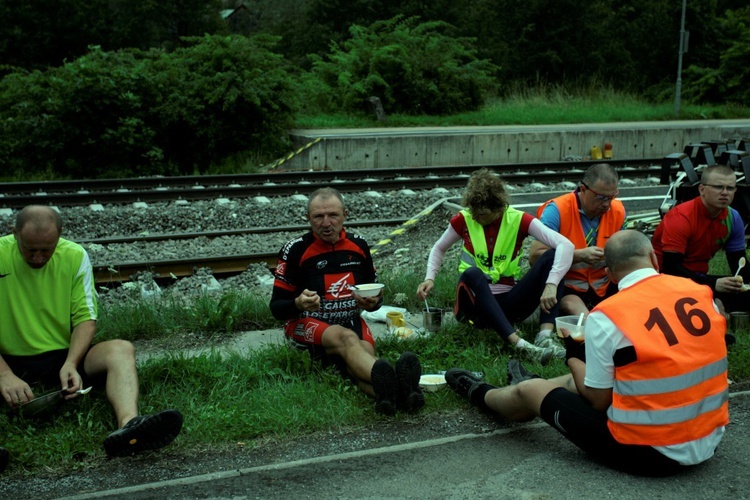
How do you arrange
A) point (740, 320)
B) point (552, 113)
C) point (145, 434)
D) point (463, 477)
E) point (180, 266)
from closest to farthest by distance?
point (463, 477), point (145, 434), point (740, 320), point (180, 266), point (552, 113)


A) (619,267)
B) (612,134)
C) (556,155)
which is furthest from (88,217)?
(612,134)

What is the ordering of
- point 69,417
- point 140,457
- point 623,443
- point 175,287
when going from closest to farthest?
point 623,443, point 140,457, point 69,417, point 175,287

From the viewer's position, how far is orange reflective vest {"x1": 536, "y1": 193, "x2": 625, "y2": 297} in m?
6.53

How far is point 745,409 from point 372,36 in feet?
73.6

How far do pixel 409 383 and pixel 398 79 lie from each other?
20924 millimetres

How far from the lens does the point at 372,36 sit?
2625 cm

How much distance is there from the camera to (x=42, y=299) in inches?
200

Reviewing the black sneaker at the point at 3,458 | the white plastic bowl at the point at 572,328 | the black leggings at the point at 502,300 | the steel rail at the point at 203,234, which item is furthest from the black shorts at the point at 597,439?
the steel rail at the point at 203,234

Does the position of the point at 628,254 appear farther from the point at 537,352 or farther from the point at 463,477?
the point at 537,352

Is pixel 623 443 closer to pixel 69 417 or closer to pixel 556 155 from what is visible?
pixel 69 417

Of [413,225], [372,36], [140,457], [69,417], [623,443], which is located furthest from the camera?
[372,36]

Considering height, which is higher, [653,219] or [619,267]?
[619,267]

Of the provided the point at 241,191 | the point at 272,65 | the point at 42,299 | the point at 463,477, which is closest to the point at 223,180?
the point at 241,191

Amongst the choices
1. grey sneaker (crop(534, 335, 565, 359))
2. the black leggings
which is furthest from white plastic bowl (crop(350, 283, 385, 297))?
grey sneaker (crop(534, 335, 565, 359))
